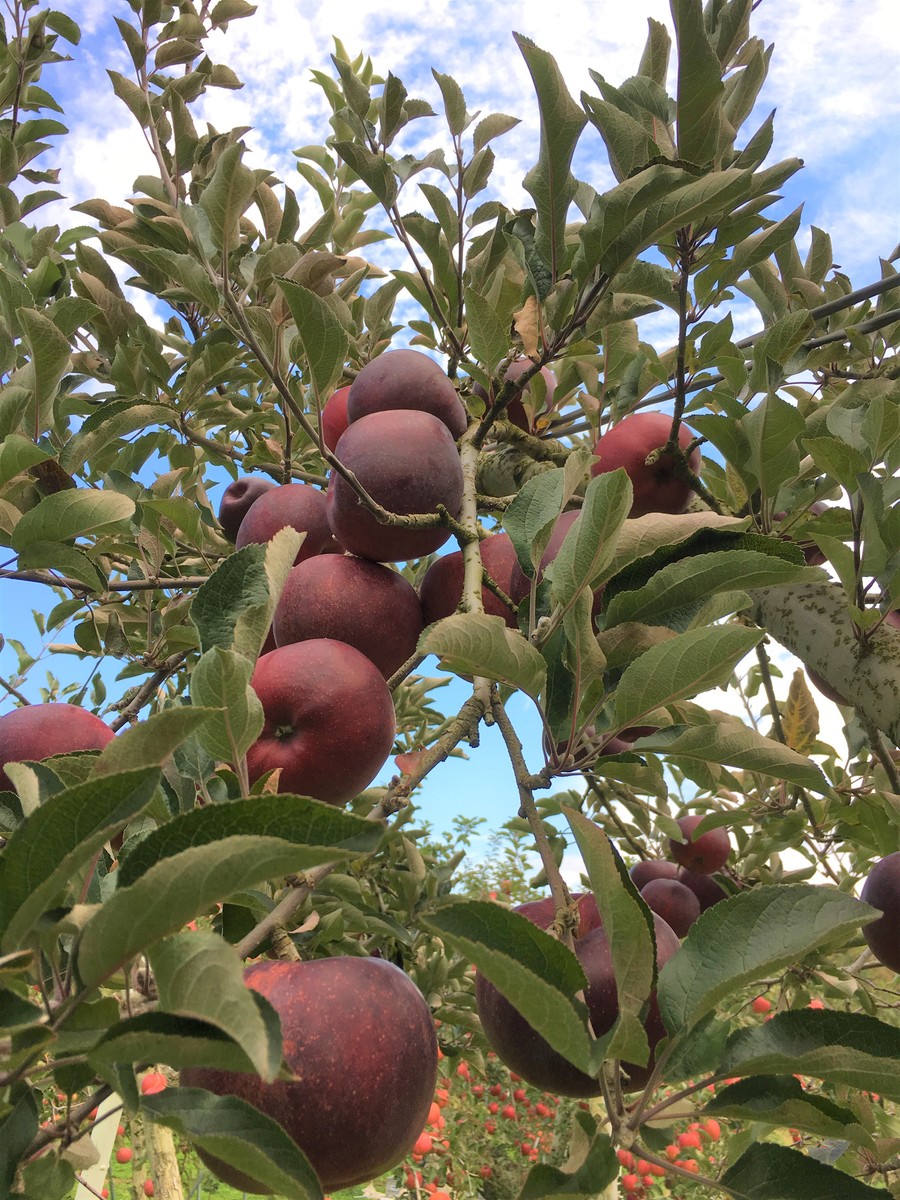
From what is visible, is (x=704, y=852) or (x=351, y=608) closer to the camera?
(x=351, y=608)

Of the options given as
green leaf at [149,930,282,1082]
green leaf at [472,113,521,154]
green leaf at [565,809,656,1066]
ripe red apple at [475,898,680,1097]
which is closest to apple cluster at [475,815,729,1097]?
ripe red apple at [475,898,680,1097]

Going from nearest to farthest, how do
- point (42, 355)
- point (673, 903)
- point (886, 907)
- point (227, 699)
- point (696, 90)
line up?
point (227, 699) < point (696, 90) < point (42, 355) < point (886, 907) < point (673, 903)

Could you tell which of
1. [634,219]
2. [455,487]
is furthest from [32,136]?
[634,219]

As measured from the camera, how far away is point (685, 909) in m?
1.63

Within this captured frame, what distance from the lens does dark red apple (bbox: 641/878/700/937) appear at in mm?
1613

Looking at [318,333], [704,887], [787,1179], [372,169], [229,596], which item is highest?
[372,169]

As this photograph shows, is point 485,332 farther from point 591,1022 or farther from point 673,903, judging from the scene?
point 673,903

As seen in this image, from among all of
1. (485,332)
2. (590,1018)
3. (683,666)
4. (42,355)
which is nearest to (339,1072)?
(590,1018)

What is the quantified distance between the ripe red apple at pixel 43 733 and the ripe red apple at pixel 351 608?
0.89 ft

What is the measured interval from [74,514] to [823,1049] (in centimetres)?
94

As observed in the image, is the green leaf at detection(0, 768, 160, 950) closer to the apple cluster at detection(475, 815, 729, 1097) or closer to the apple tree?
the apple tree

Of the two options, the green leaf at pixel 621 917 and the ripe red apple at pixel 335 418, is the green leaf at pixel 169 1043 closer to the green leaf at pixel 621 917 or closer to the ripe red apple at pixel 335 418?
the green leaf at pixel 621 917

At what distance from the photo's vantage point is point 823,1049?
0.62m

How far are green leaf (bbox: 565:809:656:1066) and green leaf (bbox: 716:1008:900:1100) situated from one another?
0.27 ft
